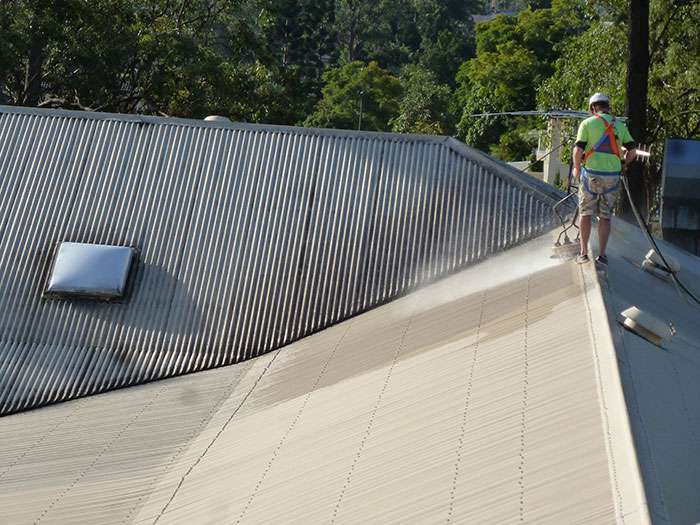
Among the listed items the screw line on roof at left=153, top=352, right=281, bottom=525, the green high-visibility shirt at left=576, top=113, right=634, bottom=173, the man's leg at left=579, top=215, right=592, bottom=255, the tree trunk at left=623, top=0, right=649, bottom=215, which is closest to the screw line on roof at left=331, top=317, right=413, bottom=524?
the screw line on roof at left=153, top=352, right=281, bottom=525

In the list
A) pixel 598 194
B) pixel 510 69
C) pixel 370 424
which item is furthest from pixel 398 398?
pixel 510 69

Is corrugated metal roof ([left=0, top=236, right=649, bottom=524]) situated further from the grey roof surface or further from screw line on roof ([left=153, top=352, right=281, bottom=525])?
the grey roof surface

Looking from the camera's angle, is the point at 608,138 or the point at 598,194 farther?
the point at 598,194

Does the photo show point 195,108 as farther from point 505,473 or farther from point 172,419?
point 505,473

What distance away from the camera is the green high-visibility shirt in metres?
12.9

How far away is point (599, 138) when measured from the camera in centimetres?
1291

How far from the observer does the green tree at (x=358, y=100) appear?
66.1m

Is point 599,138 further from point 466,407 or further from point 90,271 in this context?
point 90,271

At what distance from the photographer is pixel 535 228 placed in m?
16.2

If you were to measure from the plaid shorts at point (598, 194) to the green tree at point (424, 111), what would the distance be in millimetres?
49438

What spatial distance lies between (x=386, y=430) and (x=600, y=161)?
4.61 metres

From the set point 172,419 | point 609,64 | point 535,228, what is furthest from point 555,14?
point 172,419

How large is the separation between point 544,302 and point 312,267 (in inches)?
171

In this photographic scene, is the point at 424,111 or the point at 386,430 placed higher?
the point at 424,111
